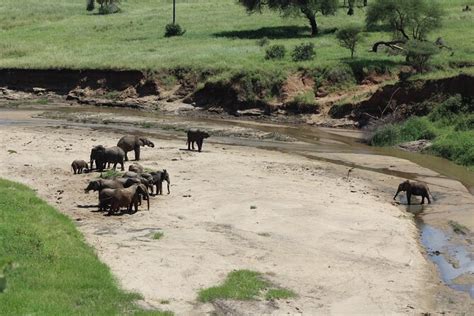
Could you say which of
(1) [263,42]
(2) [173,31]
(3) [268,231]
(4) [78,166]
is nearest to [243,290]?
(3) [268,231]

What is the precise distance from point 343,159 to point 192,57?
91.6 feet

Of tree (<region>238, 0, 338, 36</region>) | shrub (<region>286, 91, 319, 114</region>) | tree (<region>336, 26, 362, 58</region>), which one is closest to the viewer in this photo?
shrub (<region>286, 91, 319, 114</region>)

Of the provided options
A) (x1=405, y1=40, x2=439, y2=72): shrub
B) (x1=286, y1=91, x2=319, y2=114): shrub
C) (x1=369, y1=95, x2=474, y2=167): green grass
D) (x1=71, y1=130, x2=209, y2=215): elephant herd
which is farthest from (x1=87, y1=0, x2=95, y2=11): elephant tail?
(x1=71, y1=130, x2=209, y2=215): elephant herd

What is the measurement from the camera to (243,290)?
15531mm

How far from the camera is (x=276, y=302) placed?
1514 cm

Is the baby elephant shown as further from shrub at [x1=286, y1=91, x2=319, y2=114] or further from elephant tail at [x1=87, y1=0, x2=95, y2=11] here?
elephant tail at [x1=87, y1=0, x2=95, y2=11]

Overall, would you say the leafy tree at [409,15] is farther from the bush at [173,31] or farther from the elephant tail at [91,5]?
the elephant tail at [91,5]

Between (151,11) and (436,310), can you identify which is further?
(151,11)

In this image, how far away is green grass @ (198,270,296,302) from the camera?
15.2 metres

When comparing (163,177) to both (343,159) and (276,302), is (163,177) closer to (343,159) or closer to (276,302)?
(276,302)

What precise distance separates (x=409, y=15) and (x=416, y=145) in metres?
18.3

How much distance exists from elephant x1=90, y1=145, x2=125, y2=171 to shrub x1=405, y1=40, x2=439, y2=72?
27525 millimetres

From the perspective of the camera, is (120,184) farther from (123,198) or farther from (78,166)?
(78,166)

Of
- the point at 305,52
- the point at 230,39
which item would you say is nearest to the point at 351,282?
the point at 305,52
